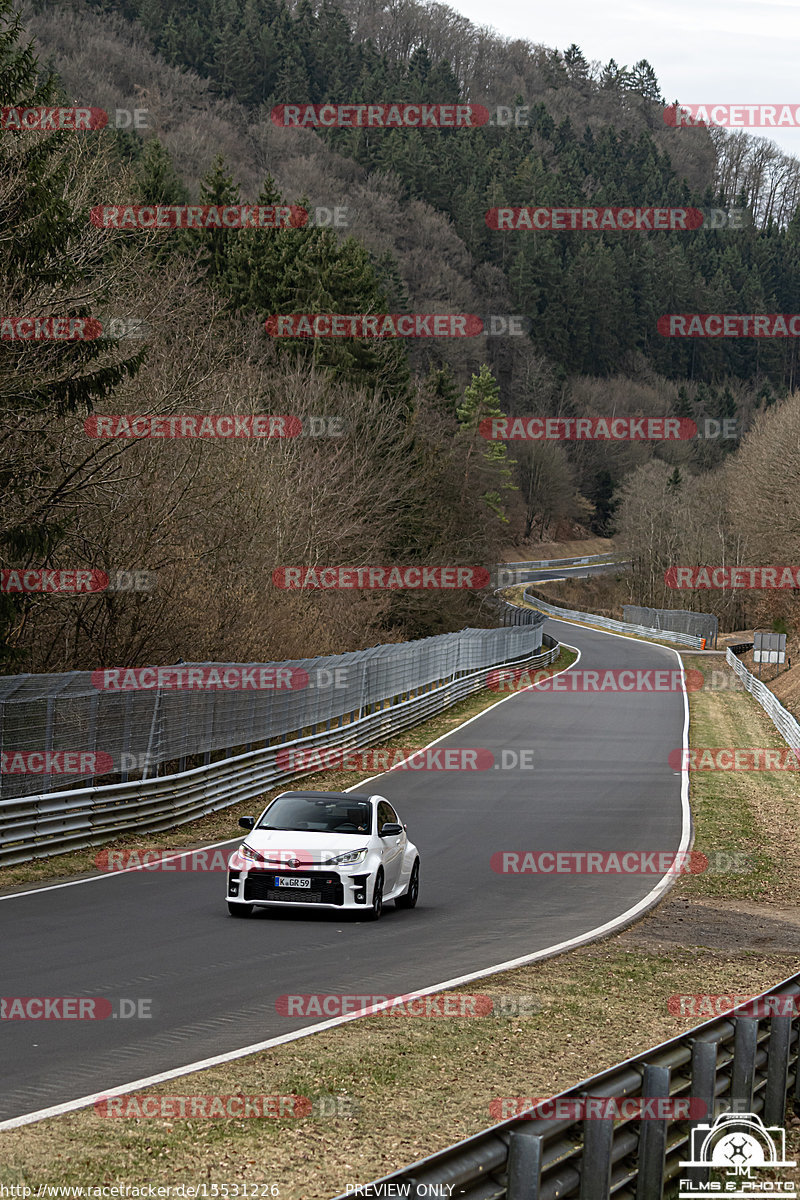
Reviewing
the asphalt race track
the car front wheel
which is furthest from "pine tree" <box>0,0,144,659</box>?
the car front wheel

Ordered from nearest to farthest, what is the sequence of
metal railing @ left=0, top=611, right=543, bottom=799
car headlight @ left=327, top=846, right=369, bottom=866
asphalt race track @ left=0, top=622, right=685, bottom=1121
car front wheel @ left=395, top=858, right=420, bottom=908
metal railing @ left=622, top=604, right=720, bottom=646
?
asphalt race track @ left=0, top=622, right=685, bottom=1121
car headlight @ left=327, top=846, right=369, bottom=866
car front wheel @ left=395, top=858, right=420, bottom=908
metal railing @ left=0, top=611, right=543, bottom=799
metal railing @ left=622, top=604, right=720, bottom=646

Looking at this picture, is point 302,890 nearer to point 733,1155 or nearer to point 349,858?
point 349,858

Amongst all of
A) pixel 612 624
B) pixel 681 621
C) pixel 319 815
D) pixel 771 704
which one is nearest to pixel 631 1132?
pixel 319 815

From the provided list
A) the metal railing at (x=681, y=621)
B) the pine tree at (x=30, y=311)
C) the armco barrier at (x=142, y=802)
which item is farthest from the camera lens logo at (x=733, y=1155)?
the metal railing at (x=681, y=621)

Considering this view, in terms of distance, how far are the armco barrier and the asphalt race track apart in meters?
1.57

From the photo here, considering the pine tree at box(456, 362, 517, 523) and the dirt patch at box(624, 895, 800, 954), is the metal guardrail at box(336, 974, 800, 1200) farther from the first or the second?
the pine tree at box(456, 362, 517, 523)

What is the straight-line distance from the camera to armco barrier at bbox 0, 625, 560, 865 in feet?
60.0

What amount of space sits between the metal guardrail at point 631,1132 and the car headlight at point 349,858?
6.81 m

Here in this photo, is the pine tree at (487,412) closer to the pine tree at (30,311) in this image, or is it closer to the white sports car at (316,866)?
the pine tree at (30,311)

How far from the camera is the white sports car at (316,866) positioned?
1512cm

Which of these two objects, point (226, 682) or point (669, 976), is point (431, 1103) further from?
point (226, 682)

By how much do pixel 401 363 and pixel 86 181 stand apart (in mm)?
42607

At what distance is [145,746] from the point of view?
882 inches

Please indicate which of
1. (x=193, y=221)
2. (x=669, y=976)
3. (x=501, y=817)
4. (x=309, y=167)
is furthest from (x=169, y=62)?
(x=669, y=976)
